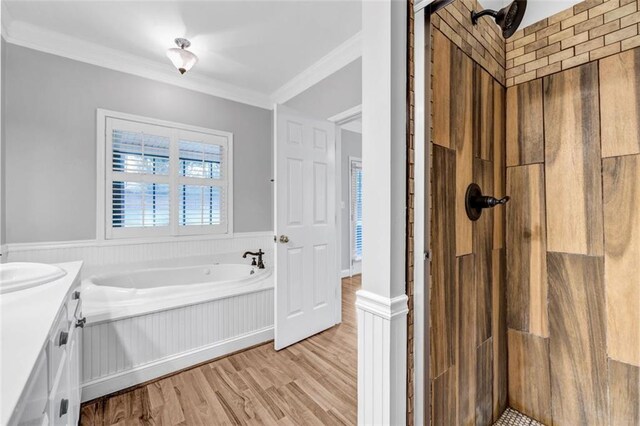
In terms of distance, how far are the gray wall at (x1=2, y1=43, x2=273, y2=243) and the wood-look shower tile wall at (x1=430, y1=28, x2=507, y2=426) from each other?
2791mm

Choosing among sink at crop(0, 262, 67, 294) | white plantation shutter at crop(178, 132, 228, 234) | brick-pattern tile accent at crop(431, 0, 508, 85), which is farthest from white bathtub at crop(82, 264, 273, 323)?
brick-pattern tile accent at crop(431, 0, 508, 85)

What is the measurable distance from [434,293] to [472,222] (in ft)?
1.40

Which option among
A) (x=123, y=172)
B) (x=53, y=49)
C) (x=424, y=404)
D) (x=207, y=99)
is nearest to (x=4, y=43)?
(x=53, y=49)

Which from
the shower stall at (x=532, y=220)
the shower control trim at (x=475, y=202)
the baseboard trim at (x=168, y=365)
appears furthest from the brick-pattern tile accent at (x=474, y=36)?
the baseboard trim at (x=168, y=365)

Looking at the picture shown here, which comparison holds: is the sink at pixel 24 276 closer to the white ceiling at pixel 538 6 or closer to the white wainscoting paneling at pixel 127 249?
the white wainscoting paneling at pixel 127 249

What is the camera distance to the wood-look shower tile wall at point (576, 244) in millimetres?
1294

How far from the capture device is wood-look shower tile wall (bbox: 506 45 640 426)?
4.25 ft

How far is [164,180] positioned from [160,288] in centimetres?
121

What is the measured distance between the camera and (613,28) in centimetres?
130

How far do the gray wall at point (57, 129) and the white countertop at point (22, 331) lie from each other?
162 centimetres


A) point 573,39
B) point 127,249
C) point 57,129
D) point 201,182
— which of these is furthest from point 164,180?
point 573,39

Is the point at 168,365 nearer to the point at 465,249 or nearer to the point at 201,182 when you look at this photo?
the point at 201,182

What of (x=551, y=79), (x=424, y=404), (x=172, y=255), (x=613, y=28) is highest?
(x=613, y=28)

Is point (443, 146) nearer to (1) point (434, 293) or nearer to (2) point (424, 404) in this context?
(1) point (434, 293)
